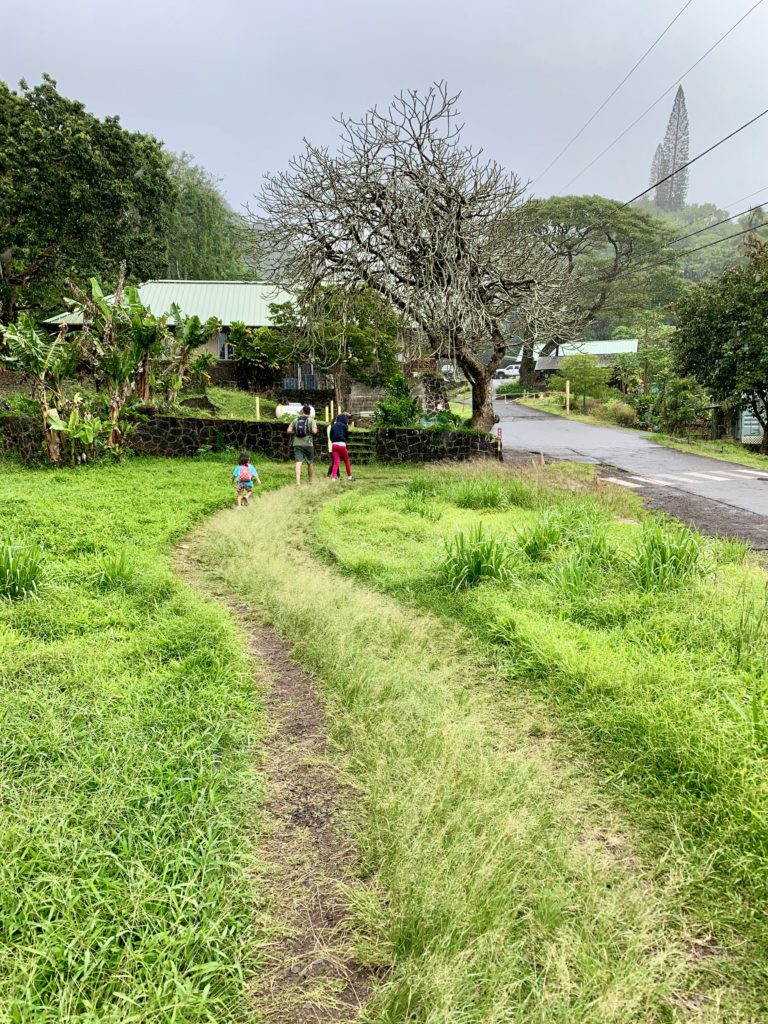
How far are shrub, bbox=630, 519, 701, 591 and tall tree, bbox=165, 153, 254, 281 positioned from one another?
39627 mm

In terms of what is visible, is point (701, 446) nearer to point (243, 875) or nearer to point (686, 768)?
point (686, 768)

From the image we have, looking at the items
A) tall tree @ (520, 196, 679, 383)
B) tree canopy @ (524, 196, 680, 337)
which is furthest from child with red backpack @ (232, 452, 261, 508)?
tree canopy @ (524, 196, 680, 337)

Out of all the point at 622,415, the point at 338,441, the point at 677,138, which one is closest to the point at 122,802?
the point at 338,441

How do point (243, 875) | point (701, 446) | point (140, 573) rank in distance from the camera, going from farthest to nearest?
point (701, 446) → point (140, 573) → point (243, 875)

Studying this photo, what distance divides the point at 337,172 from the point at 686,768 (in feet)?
48.3

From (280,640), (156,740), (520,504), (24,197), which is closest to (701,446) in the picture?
(520,504)

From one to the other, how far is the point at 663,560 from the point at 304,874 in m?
4.43

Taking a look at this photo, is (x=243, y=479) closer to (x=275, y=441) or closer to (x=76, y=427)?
(x=76, y=427)

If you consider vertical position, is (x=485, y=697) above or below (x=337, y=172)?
below

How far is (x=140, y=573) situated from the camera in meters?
6.00

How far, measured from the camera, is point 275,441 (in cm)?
1648

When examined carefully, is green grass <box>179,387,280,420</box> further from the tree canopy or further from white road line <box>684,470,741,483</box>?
the tree canopy

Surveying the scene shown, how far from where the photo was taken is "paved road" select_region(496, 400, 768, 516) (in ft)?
39.0

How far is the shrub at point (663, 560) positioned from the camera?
5.33 m
